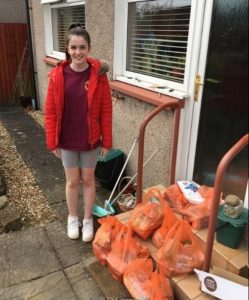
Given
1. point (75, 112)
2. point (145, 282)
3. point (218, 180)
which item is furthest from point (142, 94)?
point (145, 282)

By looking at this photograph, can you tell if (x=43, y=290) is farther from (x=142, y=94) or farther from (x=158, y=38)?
(x=158, y=38)

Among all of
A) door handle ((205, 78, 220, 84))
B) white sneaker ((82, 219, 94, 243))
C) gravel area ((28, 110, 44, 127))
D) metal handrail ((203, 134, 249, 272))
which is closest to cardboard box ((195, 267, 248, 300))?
metal handrail ((203, 134, 249, 272))

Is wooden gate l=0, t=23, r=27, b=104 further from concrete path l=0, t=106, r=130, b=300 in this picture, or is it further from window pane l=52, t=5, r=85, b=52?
concrete path l=0, t=106, r=130, b=300

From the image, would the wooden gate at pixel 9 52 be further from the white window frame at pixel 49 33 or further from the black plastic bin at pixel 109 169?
the black plastic bin at pixel 109 169

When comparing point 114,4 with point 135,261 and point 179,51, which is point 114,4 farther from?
point 135,261

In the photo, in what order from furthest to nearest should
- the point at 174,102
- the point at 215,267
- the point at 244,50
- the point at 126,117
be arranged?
the point at 126,117 → the point at 174,102 → the point at 244,50 → the point at 215,267

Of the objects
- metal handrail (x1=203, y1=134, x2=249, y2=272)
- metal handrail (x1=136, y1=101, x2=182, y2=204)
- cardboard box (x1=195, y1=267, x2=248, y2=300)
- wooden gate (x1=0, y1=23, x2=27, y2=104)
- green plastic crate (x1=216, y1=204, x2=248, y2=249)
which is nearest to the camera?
metal handrail (x1=203, y1=134, x2=249, y2=272)

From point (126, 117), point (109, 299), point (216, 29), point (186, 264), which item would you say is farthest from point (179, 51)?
point (109, 299)

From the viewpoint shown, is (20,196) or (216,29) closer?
(216,29)

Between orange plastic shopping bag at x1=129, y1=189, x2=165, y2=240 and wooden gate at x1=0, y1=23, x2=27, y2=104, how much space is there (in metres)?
6.79

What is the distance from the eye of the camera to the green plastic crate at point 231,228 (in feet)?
6.53

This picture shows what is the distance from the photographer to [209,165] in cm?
267

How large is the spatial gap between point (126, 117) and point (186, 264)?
2.06m

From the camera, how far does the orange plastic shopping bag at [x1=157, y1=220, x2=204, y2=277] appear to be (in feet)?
7.06
